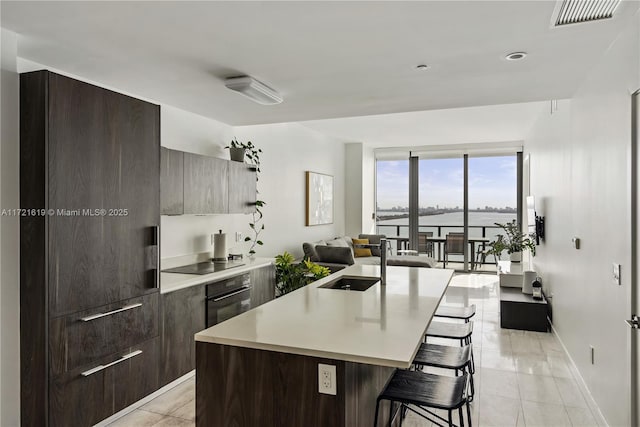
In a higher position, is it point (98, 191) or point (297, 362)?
point (98, 191)

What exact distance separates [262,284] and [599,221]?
3008 millimetres

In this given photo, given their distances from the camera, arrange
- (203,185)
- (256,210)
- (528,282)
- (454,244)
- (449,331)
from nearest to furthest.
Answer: (449,331) < (203,185) < (256,210) < (528,282) < (454,244)

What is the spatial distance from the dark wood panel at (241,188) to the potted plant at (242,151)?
12 cm

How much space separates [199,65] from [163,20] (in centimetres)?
69

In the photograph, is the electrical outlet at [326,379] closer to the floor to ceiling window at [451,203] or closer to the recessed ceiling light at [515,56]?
the recessed ceiling light at [515,56]

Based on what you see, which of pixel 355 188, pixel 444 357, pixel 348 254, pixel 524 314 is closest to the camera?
pixel 444 357

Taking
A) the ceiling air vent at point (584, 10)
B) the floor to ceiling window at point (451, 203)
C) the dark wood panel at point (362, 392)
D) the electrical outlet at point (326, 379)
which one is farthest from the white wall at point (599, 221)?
the floor to ceiling window at point (451, 203)

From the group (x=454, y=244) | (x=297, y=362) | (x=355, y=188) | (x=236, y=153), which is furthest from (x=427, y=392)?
(x=454, y=244)

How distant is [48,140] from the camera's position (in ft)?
7.51

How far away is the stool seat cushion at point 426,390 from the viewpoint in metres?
1.87

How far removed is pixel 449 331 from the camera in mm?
2861

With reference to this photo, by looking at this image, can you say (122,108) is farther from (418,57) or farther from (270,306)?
(418,57)

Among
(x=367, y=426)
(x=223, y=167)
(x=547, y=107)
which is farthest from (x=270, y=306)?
(x=547, y=107)

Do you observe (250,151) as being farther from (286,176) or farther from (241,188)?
(286,176)
